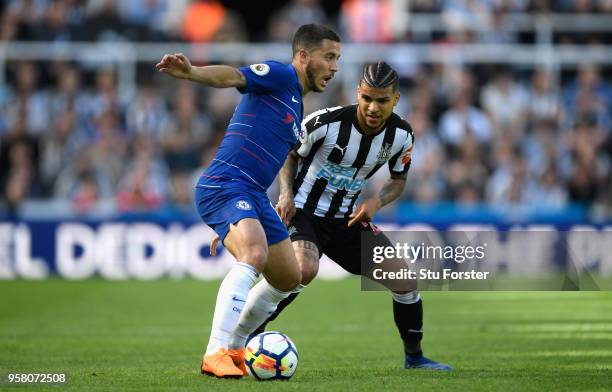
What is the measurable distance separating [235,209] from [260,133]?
598 mm

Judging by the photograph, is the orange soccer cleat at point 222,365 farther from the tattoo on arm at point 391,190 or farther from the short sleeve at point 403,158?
the short sleeve at point 403,158

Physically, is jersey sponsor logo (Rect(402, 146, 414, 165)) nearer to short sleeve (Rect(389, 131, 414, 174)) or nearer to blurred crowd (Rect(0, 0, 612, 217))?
short sleeve (Rect(389, 131, 414, 174))

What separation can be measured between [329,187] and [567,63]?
45.5 ft

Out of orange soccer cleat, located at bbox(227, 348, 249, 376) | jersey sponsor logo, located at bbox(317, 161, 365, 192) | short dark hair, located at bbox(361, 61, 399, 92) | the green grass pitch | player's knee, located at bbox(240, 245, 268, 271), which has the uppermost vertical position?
short dark hair, located at bbox(361, 61, 399, 92)

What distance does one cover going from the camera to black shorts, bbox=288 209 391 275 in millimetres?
8523

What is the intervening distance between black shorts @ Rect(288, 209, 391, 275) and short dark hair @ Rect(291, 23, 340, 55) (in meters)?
1.48

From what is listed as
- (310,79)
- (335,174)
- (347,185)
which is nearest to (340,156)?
(335,174)

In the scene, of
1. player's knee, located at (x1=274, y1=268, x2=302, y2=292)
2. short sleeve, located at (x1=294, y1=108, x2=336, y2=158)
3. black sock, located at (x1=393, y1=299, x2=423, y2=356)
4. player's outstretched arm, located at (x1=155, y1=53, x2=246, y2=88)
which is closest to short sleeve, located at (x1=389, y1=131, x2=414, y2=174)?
short sleeve, located at (x1=294, y1=108, x2=336, y2=158)

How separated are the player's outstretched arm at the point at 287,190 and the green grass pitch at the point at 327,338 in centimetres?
119

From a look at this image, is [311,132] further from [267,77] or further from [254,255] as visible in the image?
[254,255]

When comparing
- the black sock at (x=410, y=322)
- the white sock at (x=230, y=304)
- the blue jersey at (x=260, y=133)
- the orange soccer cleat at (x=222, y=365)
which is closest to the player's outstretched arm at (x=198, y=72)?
the blue jersey at (x=260, y=133)

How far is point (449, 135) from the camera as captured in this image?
20531mm

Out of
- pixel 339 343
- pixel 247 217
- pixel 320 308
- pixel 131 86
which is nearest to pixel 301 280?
pixel 247 217

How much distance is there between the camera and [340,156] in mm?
8539
